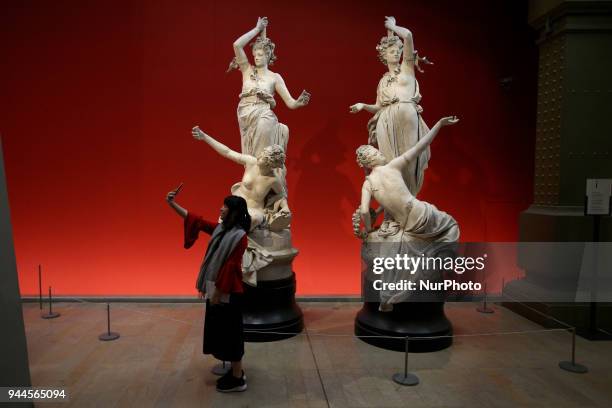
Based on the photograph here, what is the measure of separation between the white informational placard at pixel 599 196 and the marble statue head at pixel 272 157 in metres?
3.01

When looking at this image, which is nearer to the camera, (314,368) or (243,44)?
(314,368)

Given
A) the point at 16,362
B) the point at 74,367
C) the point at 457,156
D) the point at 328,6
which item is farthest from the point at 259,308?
the point at 328,6

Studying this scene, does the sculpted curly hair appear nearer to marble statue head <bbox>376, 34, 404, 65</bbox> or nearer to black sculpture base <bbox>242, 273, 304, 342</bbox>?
marble statue head <bbox>376, 34, 404, 65</bbox>

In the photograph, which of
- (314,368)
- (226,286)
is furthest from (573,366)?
(226,286)

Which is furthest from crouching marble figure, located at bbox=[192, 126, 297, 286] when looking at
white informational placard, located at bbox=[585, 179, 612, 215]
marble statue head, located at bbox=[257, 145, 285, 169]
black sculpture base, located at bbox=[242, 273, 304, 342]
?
white informational placard, located at bbox=[585, 179, 612, 215]

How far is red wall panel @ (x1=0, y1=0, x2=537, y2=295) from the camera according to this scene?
19.6ft

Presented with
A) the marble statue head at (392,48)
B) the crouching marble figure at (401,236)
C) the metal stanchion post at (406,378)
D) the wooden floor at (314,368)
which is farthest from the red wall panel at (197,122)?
the metal stanchion post at (406,378)

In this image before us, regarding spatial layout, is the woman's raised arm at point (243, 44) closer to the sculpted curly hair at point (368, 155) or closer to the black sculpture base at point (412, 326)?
the sculpted curly hair at point (368, 155)

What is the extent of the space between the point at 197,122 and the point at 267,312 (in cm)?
277

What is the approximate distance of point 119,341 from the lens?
14.8ft

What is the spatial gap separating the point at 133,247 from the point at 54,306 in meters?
1.14

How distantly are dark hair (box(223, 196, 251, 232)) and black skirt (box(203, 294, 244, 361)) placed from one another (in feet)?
1.69

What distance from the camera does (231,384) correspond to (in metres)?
3.51

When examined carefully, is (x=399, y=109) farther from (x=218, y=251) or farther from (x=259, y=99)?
(x=218, y=251)
